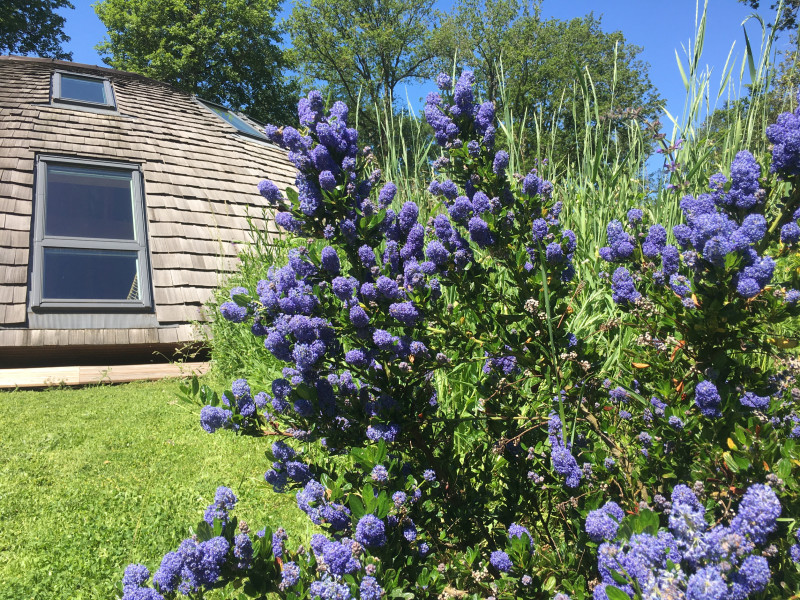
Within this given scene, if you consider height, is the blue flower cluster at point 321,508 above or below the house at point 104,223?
below

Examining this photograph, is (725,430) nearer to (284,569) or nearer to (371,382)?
(371,382)

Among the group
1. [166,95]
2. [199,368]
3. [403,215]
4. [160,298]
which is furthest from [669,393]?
[166,95]

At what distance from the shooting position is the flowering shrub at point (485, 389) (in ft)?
3.75

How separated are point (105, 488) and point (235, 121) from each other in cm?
832

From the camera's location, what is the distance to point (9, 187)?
506cm

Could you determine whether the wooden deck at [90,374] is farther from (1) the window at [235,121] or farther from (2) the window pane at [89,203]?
(1) the window at [235,121]

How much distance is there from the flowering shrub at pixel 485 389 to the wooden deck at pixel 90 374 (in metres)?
3.23

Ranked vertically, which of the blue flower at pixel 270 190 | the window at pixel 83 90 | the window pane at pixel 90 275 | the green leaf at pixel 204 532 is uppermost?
the window at pixel 83 90

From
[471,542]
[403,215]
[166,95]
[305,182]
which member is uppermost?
[166,95]

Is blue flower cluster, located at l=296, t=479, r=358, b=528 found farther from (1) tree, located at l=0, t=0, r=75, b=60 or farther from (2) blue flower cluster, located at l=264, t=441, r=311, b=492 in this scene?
(1) tree, located at l=0, t=0, r=75, b=60

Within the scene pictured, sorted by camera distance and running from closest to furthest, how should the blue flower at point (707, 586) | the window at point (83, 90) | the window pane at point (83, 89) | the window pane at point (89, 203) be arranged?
1. the blue flower at point (707, 586)
2. the window pane at point (89, 203)
3. the window at point (83, 90)
4. the window pane at point (83, 89)

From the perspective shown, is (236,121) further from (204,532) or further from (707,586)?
(707,586)

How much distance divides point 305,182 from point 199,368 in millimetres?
4013

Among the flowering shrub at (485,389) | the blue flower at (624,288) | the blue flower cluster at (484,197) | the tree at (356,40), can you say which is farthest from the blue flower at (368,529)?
the tree at (356,40)
